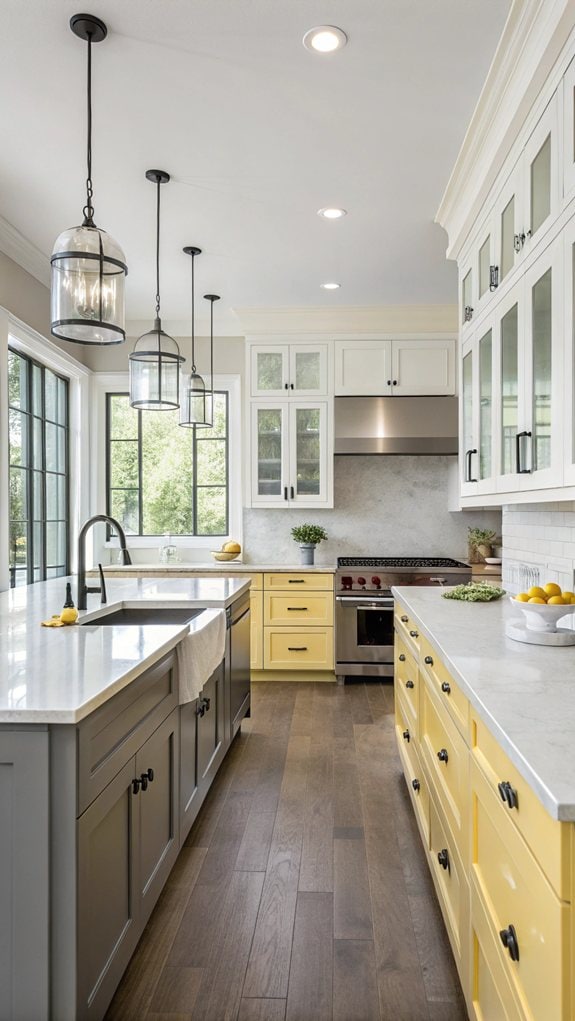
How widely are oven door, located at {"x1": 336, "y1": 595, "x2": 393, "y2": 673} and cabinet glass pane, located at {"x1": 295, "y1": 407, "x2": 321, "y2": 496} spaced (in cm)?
92

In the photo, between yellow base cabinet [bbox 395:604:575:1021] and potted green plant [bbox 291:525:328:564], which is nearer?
yellow base cabinet [bbox 395:604:575:1021]

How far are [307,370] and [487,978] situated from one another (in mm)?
4572

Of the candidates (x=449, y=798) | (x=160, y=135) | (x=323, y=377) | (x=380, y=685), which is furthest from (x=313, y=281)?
(x=449, y=798)

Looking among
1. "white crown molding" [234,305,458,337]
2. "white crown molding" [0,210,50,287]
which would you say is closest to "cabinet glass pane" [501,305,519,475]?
"white crown molding" [0,210,50,287]

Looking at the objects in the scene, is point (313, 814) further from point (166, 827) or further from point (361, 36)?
point (361, 36)

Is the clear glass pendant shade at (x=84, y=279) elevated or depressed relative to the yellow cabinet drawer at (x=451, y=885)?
elevated

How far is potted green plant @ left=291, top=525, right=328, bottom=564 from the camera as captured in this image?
5547 mm

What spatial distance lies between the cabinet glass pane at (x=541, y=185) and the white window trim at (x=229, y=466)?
3.88 metres

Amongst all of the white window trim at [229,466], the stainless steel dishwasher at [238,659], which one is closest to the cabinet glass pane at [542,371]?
the stainless steel dishwasher at [238,659]

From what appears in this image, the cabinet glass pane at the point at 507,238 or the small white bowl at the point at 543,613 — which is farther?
the cabinet glass pane at the point at 507,238

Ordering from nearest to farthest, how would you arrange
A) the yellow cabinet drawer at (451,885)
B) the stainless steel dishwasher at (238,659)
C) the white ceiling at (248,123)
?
1. the yellow cabinet drawer at (451,885)
2. the white ceiling at (248,123)
3. the stainless steel dishwasher at (238,659)

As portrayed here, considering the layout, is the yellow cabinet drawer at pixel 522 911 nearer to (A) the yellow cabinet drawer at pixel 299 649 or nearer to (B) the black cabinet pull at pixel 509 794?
(B) the black cabinet pull at pixel 509 794

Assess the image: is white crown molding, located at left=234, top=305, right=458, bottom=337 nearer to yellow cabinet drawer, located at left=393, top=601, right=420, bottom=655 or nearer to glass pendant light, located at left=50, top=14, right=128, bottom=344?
yellow cabinet drawer, located at left=393, top=601, right=420, bottom=655

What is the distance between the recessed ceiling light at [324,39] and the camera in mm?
2223
